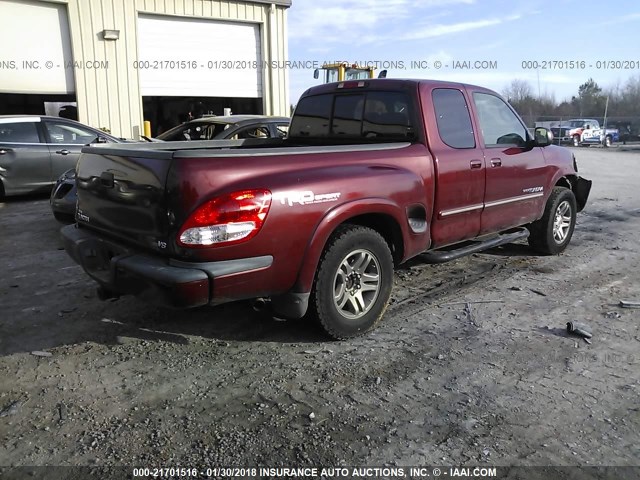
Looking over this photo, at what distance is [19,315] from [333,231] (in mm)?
2696

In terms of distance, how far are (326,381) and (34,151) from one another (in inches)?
333

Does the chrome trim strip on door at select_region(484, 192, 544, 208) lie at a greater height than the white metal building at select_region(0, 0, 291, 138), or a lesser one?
lesser

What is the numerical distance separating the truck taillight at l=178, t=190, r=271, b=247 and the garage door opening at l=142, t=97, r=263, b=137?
1499 cm

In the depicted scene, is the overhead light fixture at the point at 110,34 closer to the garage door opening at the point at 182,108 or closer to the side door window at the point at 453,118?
the garage door opening at the point at 182,108

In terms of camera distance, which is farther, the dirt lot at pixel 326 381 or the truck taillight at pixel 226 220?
the truck taillight at pixel 226 220

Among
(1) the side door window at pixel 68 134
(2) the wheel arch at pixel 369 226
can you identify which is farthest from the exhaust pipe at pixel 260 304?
(1) the side door window at pixel 68 134

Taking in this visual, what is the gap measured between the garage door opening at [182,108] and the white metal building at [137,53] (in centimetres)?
23

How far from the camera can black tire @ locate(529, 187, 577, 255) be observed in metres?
6.07

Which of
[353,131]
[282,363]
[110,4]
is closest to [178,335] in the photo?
[282,363]

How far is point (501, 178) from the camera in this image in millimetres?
5125

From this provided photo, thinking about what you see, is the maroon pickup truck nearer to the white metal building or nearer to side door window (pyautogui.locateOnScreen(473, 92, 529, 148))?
side door window (pyautogui.locateOnScreen(473, 92, 529, 148))

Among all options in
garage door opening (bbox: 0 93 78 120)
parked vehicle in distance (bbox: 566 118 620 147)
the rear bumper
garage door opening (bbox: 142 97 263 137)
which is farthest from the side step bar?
parked vehicle in distance (bbox: 566 118 620 147)

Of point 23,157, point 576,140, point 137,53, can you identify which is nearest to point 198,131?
point 23,157

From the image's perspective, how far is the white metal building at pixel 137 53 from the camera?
1334cm
